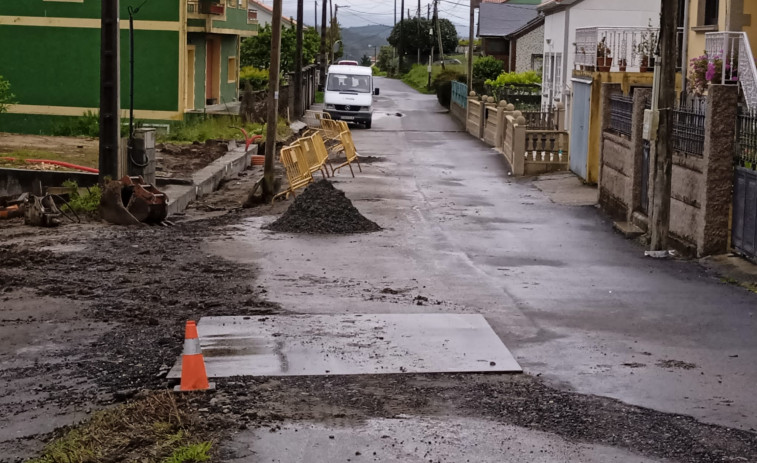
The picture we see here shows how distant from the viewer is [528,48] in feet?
216

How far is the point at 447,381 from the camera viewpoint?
27.3 ft

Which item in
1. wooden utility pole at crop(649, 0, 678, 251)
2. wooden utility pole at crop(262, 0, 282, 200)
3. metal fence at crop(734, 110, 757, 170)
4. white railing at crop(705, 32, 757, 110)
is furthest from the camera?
wooden utility pole at crop(262, 0, 282, 200)

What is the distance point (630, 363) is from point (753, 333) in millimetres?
1812

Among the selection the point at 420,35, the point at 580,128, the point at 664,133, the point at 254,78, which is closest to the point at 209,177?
the point at 580,128

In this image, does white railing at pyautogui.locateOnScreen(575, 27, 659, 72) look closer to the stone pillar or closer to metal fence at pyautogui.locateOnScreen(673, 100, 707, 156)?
metal fence at pyautogui.locateOnScreen(673, 100, 707, 156)

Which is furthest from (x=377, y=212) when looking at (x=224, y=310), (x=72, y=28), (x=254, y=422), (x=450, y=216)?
(x=72, y=28)

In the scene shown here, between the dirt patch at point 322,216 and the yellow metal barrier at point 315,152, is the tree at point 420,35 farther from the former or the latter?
the dirt patch at point 322,216

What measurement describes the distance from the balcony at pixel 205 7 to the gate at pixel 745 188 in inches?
1071

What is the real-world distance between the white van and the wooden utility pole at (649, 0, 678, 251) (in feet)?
103

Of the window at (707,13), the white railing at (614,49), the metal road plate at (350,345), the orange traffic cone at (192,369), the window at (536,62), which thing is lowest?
the metal road plate at (350,345)

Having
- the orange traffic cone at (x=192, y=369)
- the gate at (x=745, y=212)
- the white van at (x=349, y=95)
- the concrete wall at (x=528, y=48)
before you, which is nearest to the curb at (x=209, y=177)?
the gate at (x=745, y=212)

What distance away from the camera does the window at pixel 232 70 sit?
1898 inches

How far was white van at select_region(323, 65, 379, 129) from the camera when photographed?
152ft

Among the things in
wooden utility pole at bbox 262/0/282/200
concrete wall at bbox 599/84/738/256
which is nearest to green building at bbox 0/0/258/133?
wooden utility pole at bbox 262/0/282/200
